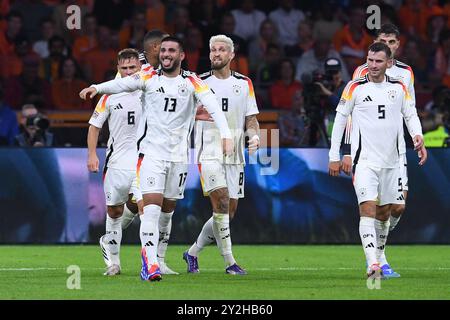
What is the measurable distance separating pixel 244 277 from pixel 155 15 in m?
10.8

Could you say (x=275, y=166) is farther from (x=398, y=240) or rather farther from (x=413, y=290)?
(x=413, y=290)

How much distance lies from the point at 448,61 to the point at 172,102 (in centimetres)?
1198

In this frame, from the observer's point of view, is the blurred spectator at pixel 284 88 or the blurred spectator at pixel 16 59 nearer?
the blurred spectator at pixel 284 88

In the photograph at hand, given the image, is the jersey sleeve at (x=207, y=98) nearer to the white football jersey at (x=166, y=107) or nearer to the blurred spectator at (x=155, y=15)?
the white football jersey at (x=166, y=107)

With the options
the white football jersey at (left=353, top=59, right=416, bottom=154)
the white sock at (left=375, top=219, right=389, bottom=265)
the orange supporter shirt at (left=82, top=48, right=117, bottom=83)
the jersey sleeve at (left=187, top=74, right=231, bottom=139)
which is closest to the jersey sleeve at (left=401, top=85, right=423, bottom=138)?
the white football jersey at (left=353, top=59, right=416, bottom=154)

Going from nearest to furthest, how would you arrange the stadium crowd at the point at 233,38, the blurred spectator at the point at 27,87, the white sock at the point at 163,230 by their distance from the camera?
1. the white sock at the point at 163,230
2. the blurred spectator at the point at 27,87
3. the stadium crowd at the point at 233,38

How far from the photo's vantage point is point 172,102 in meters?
12.1

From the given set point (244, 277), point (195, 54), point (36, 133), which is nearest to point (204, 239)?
point (244, 277)

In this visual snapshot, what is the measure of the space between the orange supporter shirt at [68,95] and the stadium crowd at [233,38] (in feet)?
0.05

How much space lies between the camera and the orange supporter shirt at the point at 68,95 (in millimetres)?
21078

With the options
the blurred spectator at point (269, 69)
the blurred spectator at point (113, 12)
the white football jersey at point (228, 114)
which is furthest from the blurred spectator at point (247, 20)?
the white football jersey at point (228, 114)

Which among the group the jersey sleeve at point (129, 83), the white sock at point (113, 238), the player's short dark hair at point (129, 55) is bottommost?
the white sock at point (113, 238)

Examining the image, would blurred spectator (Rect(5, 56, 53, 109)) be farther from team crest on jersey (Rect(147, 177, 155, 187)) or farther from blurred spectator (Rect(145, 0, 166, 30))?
team crest on jersey (Rect(147, 177, 155, 187))
